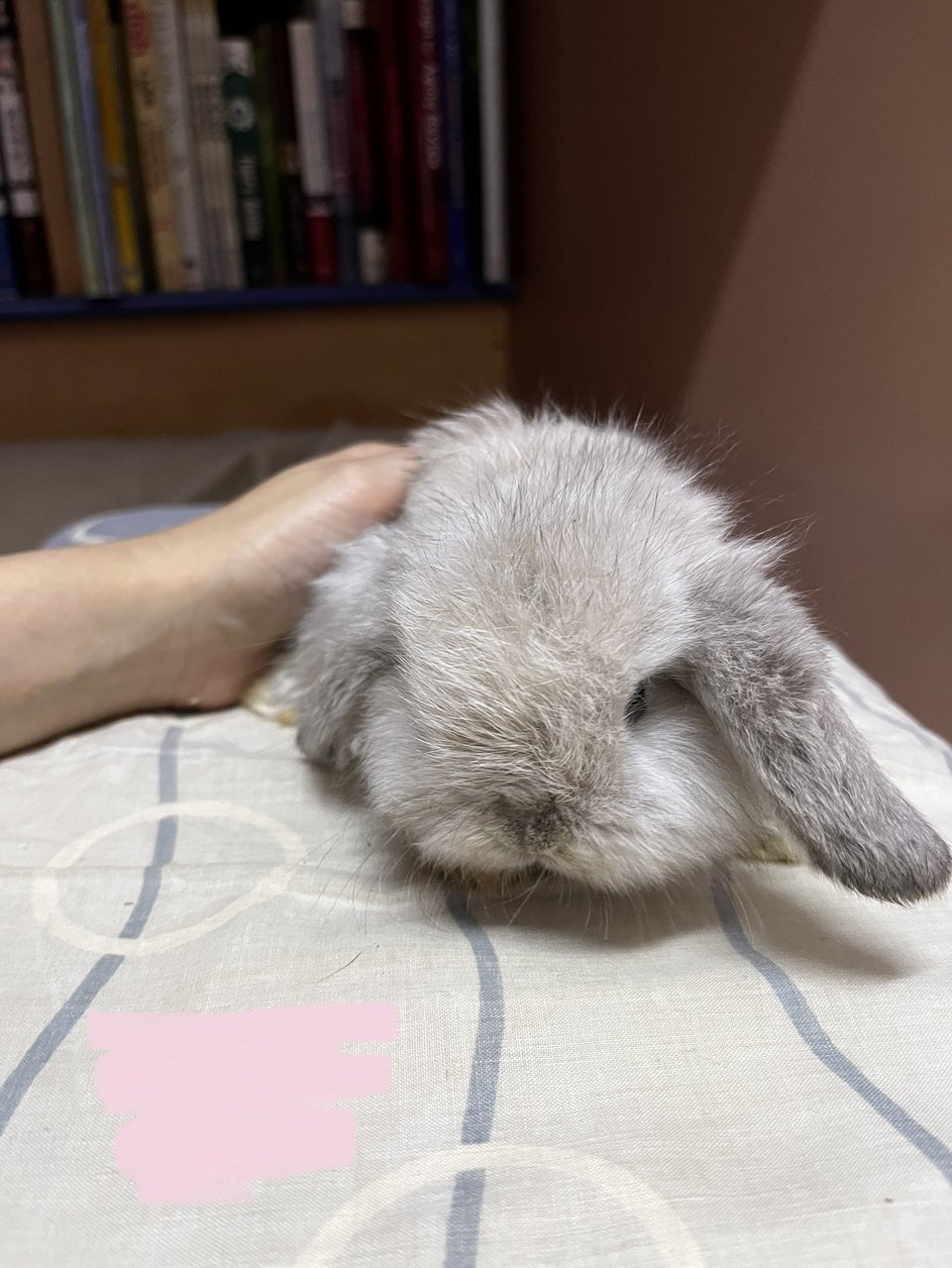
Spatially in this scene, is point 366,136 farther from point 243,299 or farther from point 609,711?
point 609,711

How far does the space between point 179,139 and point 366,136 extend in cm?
35

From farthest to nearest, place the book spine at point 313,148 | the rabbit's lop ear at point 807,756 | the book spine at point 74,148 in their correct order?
the book spine at point 313,148, the book spine at point 74,148, the rabbit's lop ear at point 807,756

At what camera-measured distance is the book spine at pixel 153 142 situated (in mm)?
1633

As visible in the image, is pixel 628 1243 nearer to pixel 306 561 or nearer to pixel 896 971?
pixel 896 971

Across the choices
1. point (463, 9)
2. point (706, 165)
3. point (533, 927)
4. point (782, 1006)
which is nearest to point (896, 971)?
point (782, 1006)

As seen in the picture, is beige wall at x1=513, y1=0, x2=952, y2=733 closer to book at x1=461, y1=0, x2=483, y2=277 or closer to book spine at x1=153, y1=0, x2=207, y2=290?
book at x1=461, y1=0, x2=483, y2=277

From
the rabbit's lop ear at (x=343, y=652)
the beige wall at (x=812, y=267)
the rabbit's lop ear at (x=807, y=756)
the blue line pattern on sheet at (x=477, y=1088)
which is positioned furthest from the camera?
the beige wall at (x=812, y=267)

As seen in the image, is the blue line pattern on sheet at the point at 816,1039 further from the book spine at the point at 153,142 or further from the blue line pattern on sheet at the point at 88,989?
the book spine at the point at 153,142

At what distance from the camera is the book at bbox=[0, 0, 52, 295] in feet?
5.41

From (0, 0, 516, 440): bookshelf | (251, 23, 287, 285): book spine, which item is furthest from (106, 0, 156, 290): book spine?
(251, 23, 287, 285): book spine

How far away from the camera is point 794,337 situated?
1062 mm

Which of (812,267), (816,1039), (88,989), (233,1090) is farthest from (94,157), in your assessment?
(816,1039)

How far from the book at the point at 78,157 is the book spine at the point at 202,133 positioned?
18 centimetres

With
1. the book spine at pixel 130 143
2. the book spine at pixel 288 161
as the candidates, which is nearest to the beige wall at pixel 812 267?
the book spine at pixel 288 161
